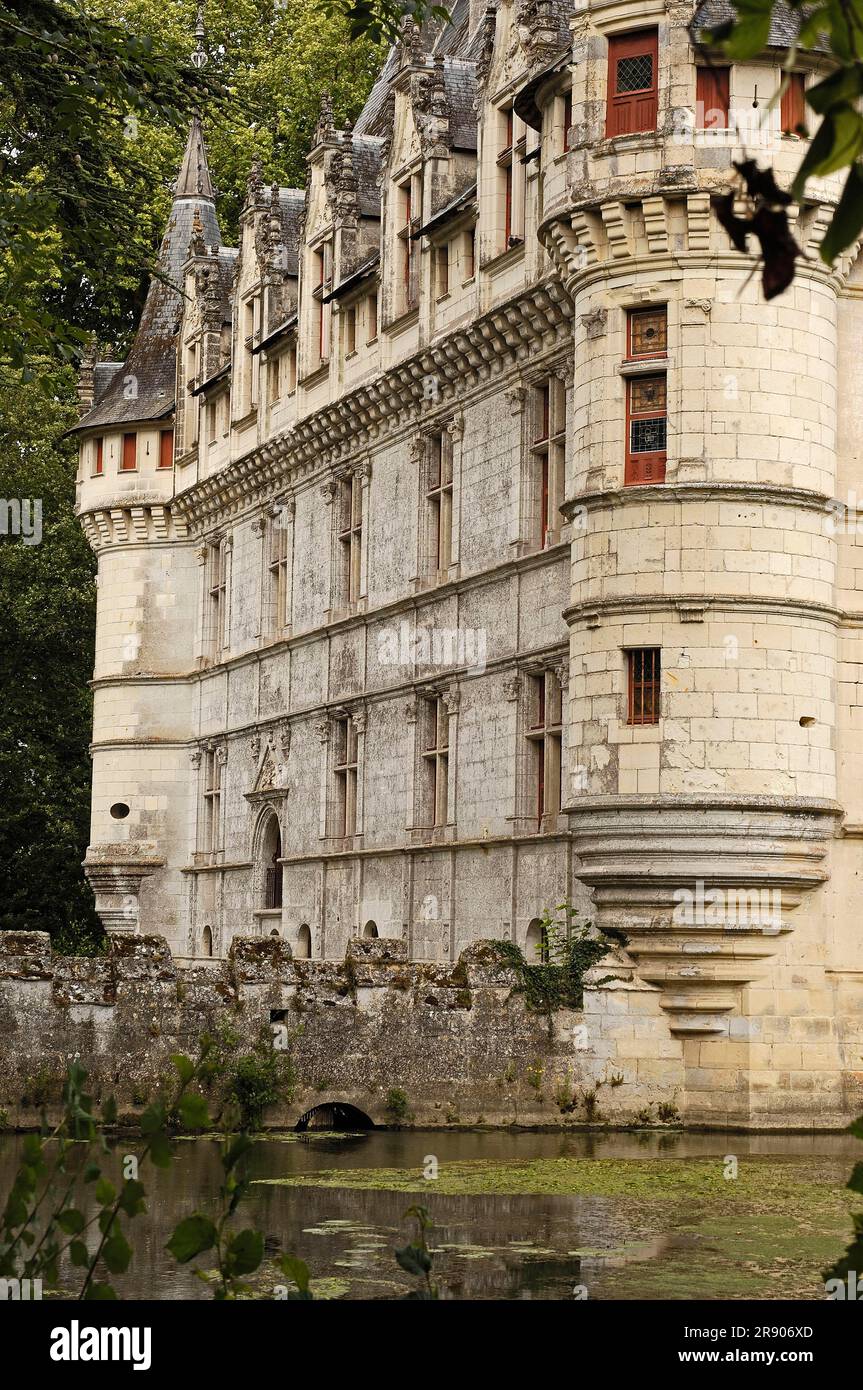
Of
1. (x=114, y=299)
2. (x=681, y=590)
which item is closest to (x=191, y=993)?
(x=681, y=590)

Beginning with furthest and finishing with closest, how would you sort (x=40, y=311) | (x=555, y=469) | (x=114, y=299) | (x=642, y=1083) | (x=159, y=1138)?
(x=114, y=299) < (x=555, y=469) < (x=642, y=1083) < (x=40, y=311) < (x=159, y=1138)

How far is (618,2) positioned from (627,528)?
5.33 metres

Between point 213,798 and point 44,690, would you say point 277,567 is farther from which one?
point 44,690

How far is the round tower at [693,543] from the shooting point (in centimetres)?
2066

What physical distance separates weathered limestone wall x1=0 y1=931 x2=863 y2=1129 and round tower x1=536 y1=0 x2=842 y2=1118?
7.9 inches

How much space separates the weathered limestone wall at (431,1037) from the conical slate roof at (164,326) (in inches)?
906

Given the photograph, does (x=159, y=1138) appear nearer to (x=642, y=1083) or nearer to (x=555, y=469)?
(x=642, y=1083)

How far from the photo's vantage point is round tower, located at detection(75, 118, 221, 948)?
39469mm

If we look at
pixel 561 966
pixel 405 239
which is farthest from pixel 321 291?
pixel 561 966

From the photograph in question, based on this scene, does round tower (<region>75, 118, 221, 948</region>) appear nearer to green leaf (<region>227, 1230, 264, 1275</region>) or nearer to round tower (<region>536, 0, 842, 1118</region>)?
round tower (<region>536, 0, 842, 1118</region>)

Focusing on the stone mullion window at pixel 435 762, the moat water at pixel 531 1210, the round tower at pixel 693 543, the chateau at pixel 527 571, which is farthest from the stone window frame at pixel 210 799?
the moat water at pixel 531 1210

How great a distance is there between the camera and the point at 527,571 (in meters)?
25.7

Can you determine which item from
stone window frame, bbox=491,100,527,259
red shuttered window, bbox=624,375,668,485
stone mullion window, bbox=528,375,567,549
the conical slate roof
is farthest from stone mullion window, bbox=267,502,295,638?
red shuttered window, bbox=624,375,668,485

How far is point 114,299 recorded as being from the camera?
159 feet
